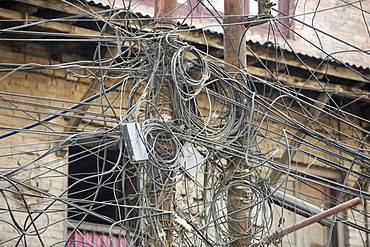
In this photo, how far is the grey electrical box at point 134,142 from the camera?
17.7 ft

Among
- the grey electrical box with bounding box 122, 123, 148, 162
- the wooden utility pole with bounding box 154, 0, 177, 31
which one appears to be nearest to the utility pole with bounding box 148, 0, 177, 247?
the wooden utility pole with bounding box 154, 0, 177, 31

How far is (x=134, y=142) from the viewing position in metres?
5.42

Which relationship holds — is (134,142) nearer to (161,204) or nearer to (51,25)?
(161,204)

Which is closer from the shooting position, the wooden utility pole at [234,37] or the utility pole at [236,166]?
the utility pole at [236,166]

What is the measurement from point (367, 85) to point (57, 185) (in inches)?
191

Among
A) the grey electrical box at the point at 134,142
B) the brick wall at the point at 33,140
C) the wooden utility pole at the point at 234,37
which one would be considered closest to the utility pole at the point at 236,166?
the wooden utility pole at the point at 234,37

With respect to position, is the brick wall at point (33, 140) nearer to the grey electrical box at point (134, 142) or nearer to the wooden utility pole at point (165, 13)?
the wooden utility pole at point (165, 13)

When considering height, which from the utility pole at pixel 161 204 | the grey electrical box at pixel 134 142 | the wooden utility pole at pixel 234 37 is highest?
the wooden utility pole at pixel 234 37

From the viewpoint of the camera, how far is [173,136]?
5.80m

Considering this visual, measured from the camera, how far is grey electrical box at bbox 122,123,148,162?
5387 millimetres

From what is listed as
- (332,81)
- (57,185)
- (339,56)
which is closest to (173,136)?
(57,185)

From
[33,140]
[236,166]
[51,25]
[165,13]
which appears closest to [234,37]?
[165,13]

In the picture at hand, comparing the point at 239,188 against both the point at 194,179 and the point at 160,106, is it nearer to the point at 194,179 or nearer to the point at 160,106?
the point at 194,179

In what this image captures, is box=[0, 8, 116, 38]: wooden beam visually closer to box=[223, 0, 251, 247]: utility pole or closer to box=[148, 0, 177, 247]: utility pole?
box=[223, 0, 251, 247]: utility pole
